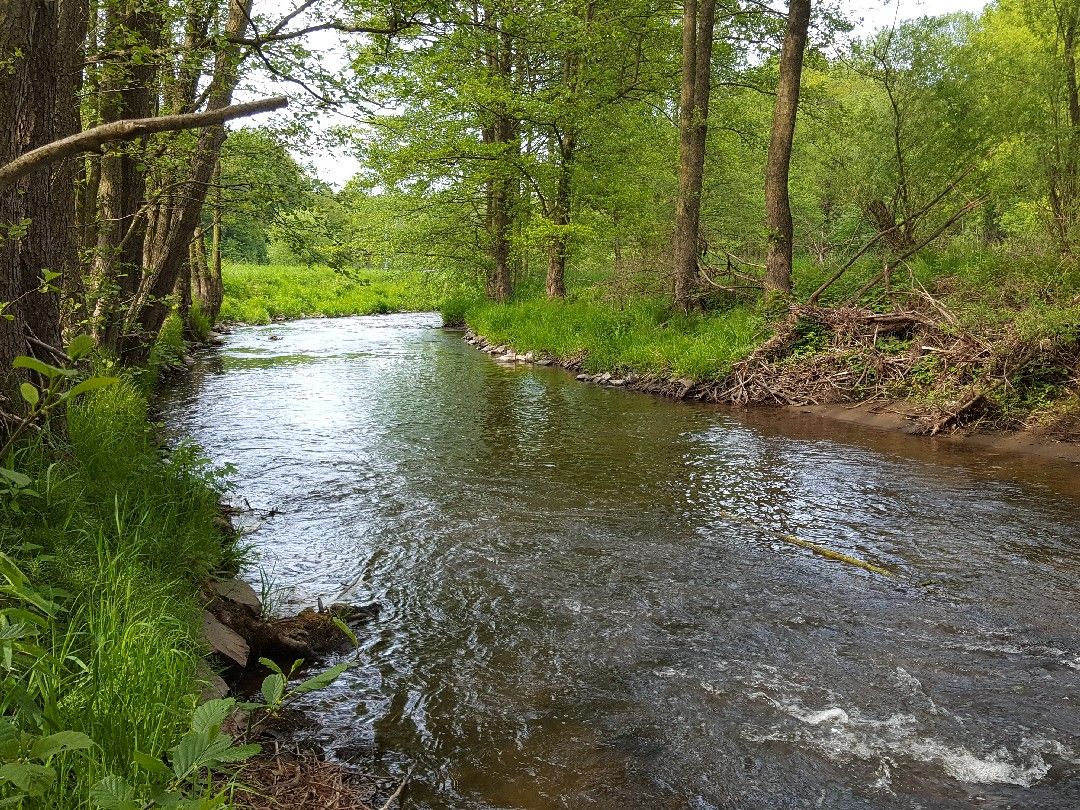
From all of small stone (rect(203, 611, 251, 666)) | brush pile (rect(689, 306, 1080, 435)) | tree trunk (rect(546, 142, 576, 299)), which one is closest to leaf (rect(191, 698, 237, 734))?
small stone (rect(203, 611, 251, 666))

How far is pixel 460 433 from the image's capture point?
10617 millimetres

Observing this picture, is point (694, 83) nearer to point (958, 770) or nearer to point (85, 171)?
point (85, 171)

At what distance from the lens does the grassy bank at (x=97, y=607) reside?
6.72ft

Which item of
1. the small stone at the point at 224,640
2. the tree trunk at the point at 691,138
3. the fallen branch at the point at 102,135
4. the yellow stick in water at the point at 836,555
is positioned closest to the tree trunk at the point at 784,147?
the tree trunk at the point at 691,138

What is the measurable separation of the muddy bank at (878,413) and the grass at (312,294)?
49.5 ft

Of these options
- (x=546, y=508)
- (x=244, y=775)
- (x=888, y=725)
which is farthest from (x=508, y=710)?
(x=546, y=508)

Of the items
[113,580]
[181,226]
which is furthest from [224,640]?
[181,226]

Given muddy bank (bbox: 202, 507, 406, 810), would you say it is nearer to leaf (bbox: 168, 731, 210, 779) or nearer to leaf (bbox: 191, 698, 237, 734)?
leaf (bbox: 191, 698, 237, 734)

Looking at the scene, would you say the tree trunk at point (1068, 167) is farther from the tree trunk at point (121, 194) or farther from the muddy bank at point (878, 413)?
the tree trunk at point (121, 194)

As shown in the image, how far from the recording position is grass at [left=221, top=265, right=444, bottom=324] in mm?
28842

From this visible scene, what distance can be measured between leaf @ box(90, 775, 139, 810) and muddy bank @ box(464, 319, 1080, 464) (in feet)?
31.0

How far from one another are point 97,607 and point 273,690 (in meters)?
1.65

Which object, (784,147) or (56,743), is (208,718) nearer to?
(56,743)

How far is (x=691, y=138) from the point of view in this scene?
1588cm
